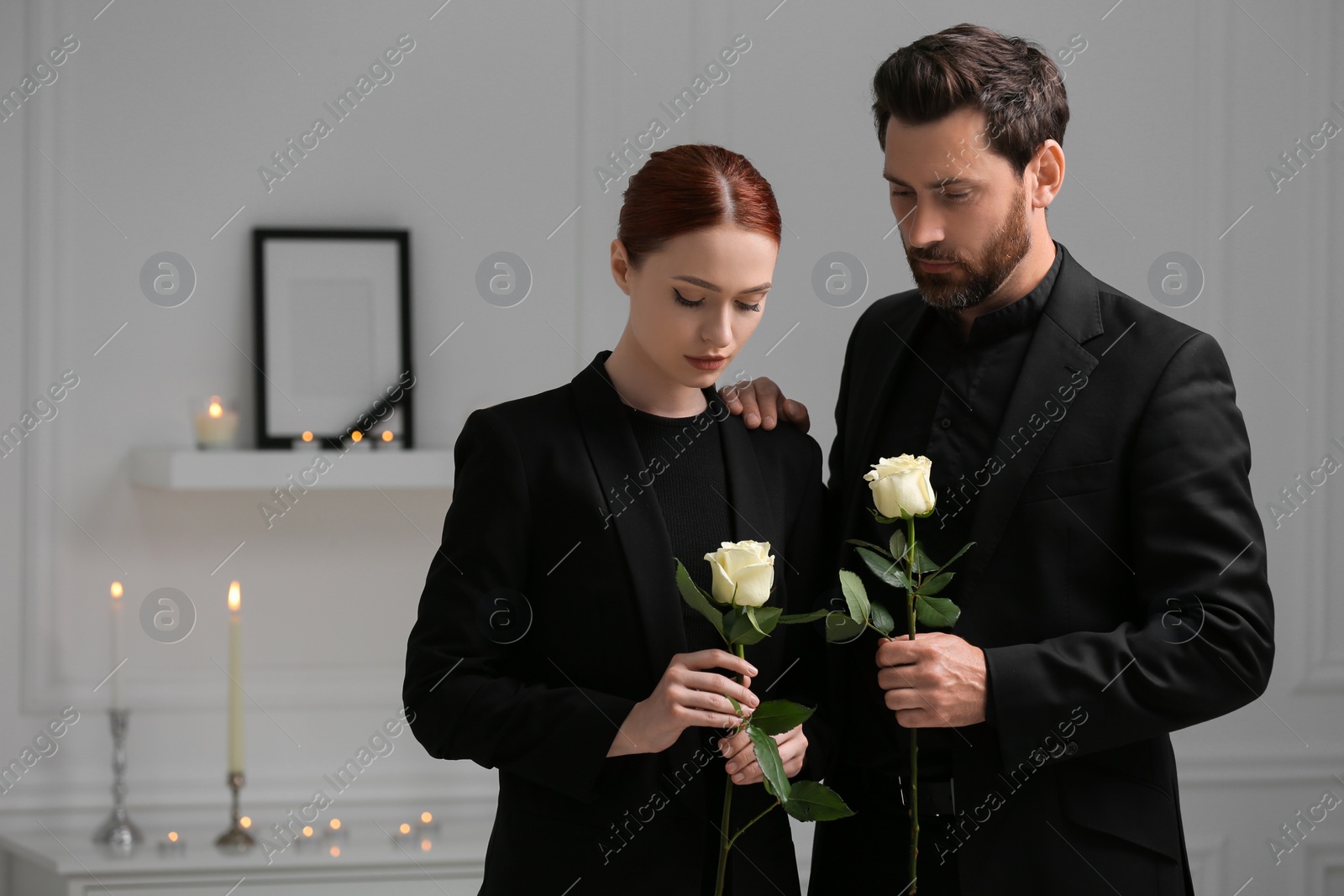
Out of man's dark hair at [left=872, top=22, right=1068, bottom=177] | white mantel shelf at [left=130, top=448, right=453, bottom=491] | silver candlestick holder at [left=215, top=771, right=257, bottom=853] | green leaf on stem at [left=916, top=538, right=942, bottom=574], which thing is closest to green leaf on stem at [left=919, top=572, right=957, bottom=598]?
green leaf on stem at [left=916, top=538, right=942, bottom=574]

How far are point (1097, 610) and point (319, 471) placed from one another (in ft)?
6.13

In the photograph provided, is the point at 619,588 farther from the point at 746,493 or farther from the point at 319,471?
the point at 319,471

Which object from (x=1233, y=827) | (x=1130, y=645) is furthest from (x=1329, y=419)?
(x=1130, y=645)

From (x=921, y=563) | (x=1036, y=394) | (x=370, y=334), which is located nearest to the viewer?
(x=921, y=563)

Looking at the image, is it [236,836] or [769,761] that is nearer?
[769,761]

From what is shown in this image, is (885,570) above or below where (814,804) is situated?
above

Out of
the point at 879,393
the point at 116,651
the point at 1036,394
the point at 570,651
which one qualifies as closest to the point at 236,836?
the point at 116,651

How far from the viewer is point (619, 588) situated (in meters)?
1.43

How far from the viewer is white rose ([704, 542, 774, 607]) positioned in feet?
3.95

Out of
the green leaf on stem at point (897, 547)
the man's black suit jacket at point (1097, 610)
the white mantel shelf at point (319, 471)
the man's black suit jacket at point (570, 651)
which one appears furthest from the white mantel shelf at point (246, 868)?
the green leaf on stem at point (897, 547)

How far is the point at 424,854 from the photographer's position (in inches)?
107

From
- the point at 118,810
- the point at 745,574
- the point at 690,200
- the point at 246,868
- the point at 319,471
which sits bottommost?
the point at 246,868

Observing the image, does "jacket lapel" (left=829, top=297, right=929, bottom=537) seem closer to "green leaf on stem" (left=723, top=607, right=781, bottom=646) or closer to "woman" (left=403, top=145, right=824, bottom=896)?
"woman" (left=403, top=145, right=824, bottom=896)

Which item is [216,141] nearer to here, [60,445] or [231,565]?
[60,445]
